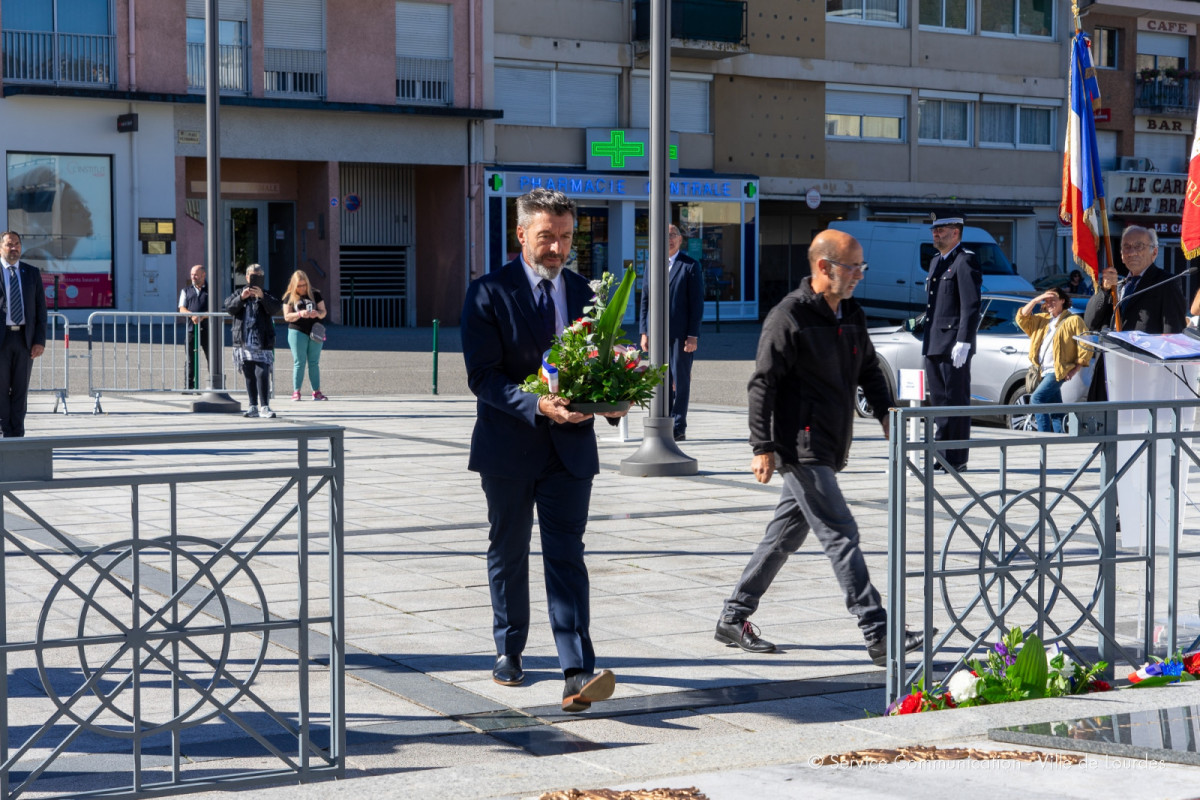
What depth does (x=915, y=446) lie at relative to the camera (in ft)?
17.0

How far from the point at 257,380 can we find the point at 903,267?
751 inches

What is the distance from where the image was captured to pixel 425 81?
34.8 m

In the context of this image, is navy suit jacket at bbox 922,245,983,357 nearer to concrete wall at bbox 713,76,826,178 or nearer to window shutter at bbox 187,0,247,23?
window shutter at bbox 187,0,247,23

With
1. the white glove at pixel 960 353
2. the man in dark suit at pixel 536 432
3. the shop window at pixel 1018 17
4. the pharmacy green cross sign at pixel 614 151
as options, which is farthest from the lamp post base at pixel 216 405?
the shop window at pixel 1018 17

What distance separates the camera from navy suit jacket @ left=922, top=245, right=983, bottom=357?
1157 centimetres

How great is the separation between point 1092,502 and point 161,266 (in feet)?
92.5

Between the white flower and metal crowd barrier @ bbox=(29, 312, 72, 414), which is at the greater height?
metal crowd barrier @ bbox=(29, 312, 72, 414)

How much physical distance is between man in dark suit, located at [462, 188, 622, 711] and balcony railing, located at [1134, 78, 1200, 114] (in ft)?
144

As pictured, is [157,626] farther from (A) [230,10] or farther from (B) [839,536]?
(A) [230,10]

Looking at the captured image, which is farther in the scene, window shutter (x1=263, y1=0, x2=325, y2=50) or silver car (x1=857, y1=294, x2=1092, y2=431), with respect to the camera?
window shutter (x1=263, y1=0, x2=325, y2=50)

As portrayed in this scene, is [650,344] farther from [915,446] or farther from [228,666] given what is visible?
[228,666]

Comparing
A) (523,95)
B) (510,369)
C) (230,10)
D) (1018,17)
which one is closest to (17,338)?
(510,369)

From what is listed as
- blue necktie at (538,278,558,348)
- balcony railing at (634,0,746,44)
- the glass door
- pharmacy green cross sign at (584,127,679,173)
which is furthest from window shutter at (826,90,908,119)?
blue necktie at (538,278,558,348)

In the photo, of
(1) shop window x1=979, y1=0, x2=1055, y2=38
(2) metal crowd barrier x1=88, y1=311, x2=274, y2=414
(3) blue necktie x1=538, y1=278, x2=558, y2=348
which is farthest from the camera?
(1) shop window x1=979, y1=0, x2=1055, y2=38
